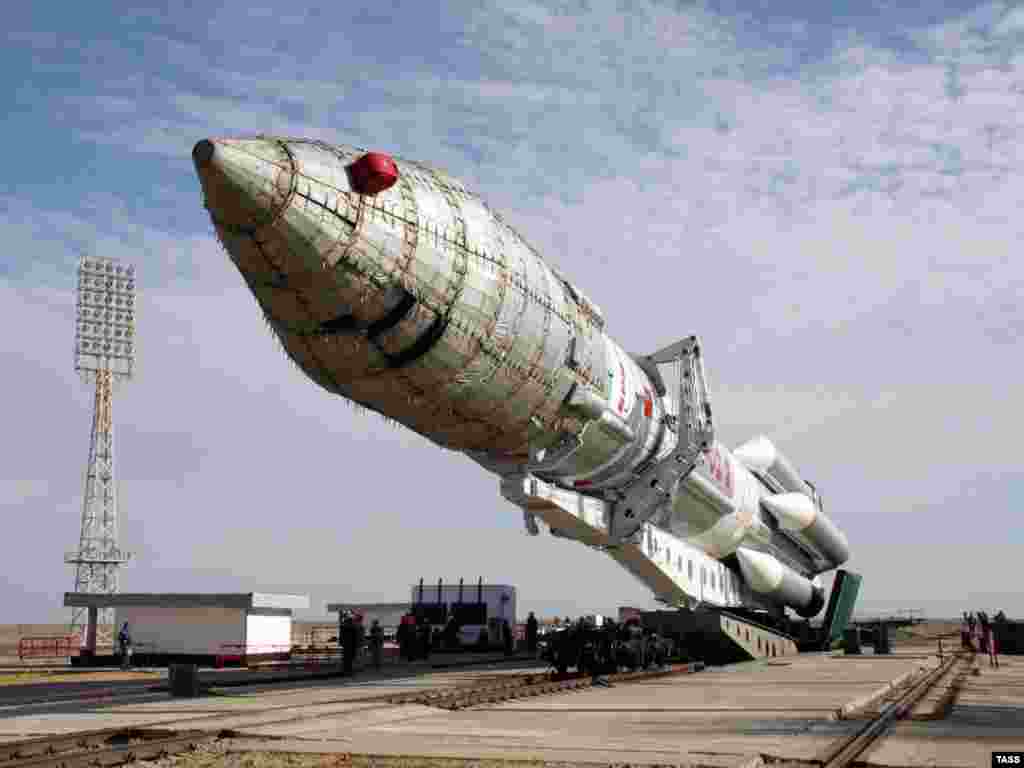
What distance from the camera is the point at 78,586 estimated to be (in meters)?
53.7

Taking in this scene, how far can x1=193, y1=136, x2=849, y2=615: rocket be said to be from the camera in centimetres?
1334

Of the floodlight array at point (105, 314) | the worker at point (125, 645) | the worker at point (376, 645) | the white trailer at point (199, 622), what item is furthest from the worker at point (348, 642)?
the floodlight array at point (105, 314)

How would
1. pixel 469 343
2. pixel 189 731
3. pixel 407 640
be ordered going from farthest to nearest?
pixel 407 640 → pixel 469 343 → pixel 189 731

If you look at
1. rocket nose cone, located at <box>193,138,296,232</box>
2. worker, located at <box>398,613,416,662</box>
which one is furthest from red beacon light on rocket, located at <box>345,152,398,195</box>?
worker, located at <box>398,613,416,662</box>

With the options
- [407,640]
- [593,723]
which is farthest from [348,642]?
[593,723]

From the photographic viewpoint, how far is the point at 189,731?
11.0m

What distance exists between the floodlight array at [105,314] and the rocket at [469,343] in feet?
127

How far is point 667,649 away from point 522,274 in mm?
10769

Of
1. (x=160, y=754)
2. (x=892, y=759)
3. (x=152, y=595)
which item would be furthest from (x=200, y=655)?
(x=892, y=759)

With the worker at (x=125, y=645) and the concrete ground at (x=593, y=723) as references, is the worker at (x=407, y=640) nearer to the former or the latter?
the worker at (x=125, y=645)

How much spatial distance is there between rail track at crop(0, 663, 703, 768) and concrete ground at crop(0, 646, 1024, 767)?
111 millimetres

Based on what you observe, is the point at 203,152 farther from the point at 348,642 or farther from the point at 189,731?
the point at 348,642

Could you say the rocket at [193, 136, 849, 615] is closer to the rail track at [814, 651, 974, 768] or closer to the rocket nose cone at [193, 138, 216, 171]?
the rocket nose cone at [193, 138, 216, 171]

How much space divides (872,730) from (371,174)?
8.77 meters
